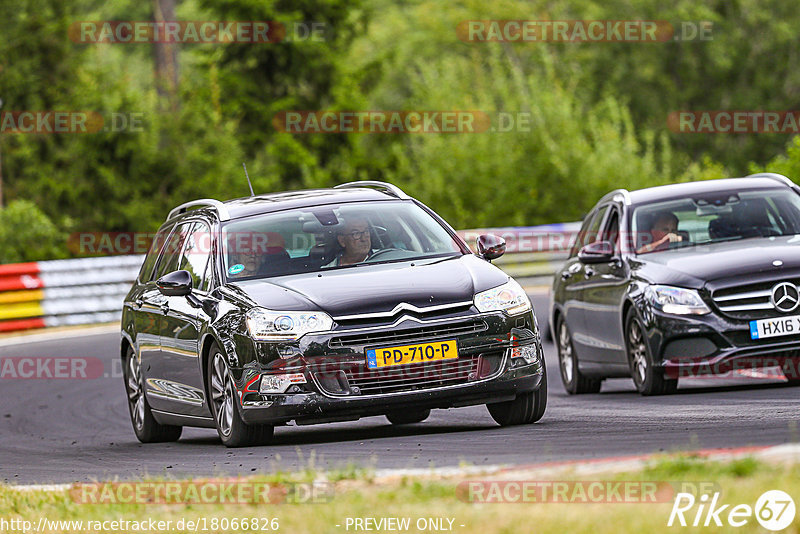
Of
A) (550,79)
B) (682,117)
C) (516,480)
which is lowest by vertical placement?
(682,117)

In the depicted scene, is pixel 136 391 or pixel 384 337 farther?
pixel 136 391

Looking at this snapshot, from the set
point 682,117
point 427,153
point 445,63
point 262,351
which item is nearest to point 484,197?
point 427,153

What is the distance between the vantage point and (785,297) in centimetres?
1195

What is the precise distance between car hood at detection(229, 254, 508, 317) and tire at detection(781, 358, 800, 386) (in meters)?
2.80

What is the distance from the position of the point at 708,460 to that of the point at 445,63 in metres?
35.0

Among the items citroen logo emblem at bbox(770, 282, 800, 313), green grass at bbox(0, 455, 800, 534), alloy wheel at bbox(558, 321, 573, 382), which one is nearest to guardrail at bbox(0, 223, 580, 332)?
alloy wheel at bbox(558, 321, 573, 382)

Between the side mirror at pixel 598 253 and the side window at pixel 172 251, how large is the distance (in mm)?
3347

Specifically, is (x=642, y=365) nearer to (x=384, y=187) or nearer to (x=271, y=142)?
(x=384, y=187)

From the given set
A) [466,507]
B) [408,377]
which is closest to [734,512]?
[466,507]

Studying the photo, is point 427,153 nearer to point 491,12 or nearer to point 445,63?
point 445,63

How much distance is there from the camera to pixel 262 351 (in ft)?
32.7

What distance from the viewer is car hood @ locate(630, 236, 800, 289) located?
39.7 feet
